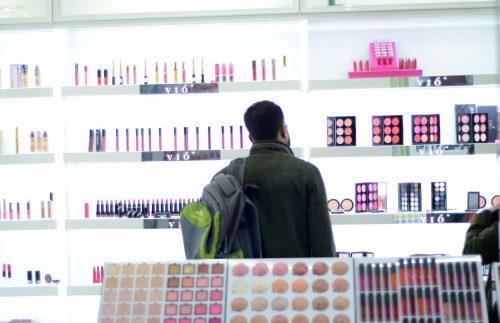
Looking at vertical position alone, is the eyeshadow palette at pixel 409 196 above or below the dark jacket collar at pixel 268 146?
below

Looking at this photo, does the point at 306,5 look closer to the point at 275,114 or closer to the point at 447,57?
the point at 447,57

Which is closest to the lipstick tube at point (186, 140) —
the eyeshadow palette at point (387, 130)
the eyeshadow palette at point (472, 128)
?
the eyeshadow palette at point (387, 130)

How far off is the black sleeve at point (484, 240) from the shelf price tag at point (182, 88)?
2.46m

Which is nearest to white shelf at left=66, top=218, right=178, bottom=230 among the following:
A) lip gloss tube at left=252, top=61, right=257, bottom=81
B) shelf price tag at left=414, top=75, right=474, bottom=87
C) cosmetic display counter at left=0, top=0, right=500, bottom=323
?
cosmetic display counter at left=0, top=0, right=500, bottom=323

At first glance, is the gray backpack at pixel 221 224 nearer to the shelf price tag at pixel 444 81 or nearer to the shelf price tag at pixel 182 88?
the shelf price tag at pixel 182 88

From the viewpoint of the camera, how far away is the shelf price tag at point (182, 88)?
4594mm

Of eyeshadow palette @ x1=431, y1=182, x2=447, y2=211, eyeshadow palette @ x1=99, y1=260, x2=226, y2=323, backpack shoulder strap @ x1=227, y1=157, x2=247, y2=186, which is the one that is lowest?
eyeshadow palette @ x1=431, y1=182, x2=447, y2=211

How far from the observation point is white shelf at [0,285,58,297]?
15.3 feet

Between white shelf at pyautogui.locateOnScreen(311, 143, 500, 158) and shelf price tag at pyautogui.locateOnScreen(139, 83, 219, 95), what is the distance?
76 cm

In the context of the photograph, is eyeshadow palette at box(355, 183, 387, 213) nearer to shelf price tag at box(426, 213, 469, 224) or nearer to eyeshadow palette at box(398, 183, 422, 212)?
eyeshadow palette at box(398, 183, 422, 212)

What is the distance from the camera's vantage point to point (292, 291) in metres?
1.80

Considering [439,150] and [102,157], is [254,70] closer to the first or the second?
[102,157]

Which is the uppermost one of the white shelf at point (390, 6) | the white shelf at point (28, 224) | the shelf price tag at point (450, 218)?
the white shelf at point (390, 6)

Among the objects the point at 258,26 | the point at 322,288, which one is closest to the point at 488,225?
the point at 322,288
